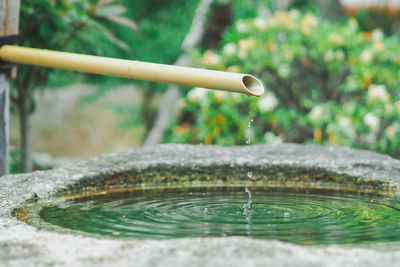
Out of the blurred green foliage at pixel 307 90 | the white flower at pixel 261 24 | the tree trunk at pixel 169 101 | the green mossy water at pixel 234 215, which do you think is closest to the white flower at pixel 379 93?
the blurred green foliage at pixel 307 90

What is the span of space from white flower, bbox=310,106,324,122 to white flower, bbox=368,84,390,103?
0.44 meters

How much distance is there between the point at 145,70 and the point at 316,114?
302cm

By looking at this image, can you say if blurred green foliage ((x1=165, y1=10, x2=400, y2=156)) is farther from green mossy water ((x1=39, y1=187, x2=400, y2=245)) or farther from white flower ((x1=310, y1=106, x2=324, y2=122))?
green mossy water ((x1=39, y1=187, x2=400, y2=245))

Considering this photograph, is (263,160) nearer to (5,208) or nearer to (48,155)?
(5,208)

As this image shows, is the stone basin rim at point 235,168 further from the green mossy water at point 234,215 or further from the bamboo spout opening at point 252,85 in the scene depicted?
the bamboo spout opening at point 252,85

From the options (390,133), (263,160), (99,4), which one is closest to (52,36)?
(99,4)

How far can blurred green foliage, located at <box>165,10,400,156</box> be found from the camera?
502cm

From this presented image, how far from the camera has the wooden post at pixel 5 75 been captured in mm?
2840

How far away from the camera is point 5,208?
2133 mm

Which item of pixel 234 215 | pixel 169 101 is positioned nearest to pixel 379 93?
pixel 169 101

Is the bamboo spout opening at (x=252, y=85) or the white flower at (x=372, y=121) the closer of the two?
the bamboo spout opening at (x=252, y=85)

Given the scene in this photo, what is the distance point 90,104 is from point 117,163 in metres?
4.14

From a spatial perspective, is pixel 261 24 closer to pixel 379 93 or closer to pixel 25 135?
pixel 379 93

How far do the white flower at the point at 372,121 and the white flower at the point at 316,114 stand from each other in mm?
380
